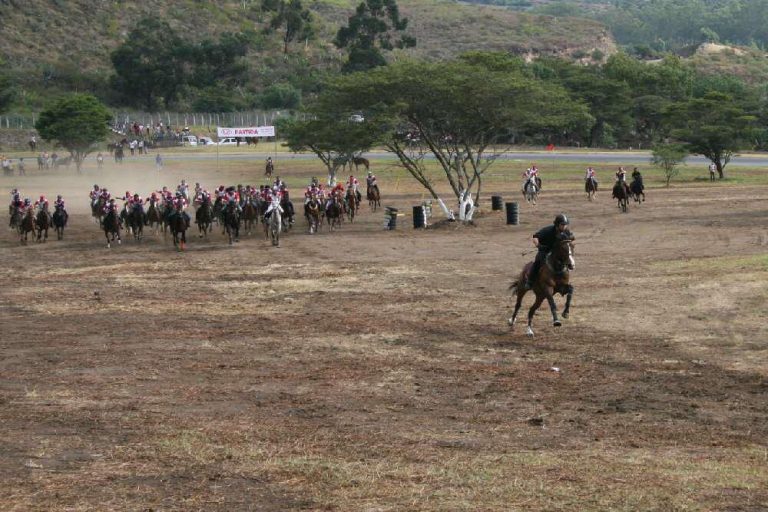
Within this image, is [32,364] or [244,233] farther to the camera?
[244,233]

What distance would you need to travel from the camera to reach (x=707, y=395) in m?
16.6

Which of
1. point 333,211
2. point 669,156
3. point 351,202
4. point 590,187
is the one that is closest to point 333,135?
point 351,202

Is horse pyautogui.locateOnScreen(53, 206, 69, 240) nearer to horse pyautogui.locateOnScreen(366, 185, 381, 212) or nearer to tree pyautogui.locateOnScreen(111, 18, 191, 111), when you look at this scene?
horse pyautogui.locateOnScreen(366, 185, 381, 212)

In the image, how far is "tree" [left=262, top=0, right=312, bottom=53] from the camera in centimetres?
14462

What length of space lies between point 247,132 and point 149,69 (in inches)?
878

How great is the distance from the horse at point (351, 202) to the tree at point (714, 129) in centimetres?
2860

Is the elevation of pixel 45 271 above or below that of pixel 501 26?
below

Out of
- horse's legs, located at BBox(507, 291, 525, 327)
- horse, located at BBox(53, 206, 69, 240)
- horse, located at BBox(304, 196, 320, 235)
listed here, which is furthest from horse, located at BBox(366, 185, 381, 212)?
horse's legs, located at BBox(507, 291, 525, 327)

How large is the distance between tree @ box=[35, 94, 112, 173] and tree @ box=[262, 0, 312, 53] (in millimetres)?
58352

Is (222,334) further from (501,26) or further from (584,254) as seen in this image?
(501,26)

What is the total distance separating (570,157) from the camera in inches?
3457

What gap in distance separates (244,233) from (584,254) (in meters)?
14.7

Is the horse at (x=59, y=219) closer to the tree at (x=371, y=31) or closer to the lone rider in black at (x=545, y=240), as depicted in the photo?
the lone rider in black at (x=545, y=240)

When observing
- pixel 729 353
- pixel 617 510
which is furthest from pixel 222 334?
pixel 617 510
